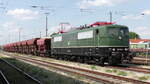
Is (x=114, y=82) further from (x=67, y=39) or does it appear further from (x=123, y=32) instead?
(x=67, y=39)

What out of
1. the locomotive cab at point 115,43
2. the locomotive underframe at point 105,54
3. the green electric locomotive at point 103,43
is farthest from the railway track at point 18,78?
the locomotive cab at point 115,43

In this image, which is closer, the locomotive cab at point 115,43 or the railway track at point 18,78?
the railway track at point 18,78

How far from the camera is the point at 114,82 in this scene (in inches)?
497

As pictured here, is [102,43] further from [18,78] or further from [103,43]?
[18,78]

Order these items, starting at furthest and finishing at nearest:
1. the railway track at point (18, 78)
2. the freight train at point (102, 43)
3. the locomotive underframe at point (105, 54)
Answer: the freight train at point (102, 43) < the locomotive underframe at point (105, 54) < the railway track at point (18, 78)

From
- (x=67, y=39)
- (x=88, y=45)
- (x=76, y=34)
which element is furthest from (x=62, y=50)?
(x=88, y=45)

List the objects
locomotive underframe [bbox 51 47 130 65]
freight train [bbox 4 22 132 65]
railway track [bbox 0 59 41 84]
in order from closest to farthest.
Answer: railway track [bbox 0 59 41 84]
locomotive underframe [bbox 51 47 130 65]
freight train [bbox 4 22 132 65]

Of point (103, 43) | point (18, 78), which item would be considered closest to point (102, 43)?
point (103, 43)

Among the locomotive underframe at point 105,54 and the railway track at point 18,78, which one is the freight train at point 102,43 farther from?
the railway track at point 18,78


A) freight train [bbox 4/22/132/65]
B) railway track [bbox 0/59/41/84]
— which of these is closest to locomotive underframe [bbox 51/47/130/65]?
freight train [bbox 4/22/132/65]

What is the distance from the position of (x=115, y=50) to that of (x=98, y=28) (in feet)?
7.73

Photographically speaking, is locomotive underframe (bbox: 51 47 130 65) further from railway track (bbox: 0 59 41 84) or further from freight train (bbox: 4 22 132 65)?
railway track (bbox: 0 59 41 84)

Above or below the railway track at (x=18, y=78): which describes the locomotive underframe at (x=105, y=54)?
above

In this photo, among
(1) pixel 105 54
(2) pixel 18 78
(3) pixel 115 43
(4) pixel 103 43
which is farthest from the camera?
(4) pixel 103 43
